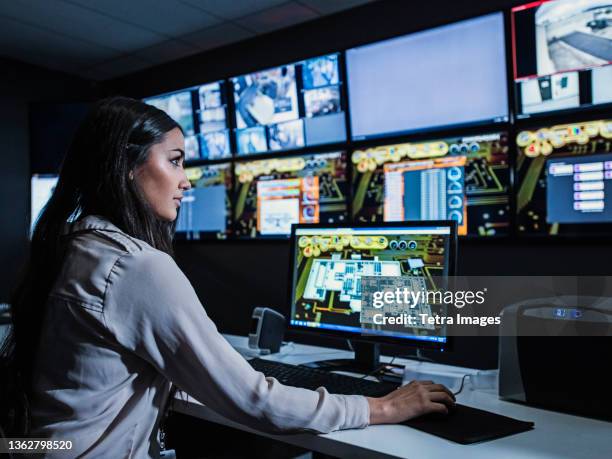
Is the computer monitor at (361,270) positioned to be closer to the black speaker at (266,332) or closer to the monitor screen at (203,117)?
the black speaker at (266,332)

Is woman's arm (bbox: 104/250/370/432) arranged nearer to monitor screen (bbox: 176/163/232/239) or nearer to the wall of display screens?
the wall of display screens

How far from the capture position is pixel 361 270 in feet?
5.27

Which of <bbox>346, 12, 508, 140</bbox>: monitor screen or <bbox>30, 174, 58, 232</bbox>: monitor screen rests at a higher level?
<bbox>346, 12, 508, 140</bbox>: monitor screen

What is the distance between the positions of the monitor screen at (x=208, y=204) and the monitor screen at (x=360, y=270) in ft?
5.21

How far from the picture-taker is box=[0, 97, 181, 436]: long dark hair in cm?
97

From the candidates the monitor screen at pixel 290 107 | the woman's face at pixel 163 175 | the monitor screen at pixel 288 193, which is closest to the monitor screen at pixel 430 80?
the monitor screen at pixel 290 107

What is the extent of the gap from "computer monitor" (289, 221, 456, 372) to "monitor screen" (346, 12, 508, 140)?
1.03 meters

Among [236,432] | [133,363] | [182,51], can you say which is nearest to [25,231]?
[182,51]

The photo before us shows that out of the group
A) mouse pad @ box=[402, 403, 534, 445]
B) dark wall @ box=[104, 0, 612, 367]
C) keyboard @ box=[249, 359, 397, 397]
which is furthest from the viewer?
dark wall @ box=[104, 0, 612, 367]

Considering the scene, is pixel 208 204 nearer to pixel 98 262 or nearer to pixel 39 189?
pixel 39 189

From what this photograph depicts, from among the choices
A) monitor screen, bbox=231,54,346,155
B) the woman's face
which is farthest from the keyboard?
monitor screen, bbox=231,54,346,155

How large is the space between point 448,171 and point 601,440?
59.9 inches

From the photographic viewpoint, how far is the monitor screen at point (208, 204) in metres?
3.30

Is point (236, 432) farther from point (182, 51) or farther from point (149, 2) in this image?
point (182, 51)
